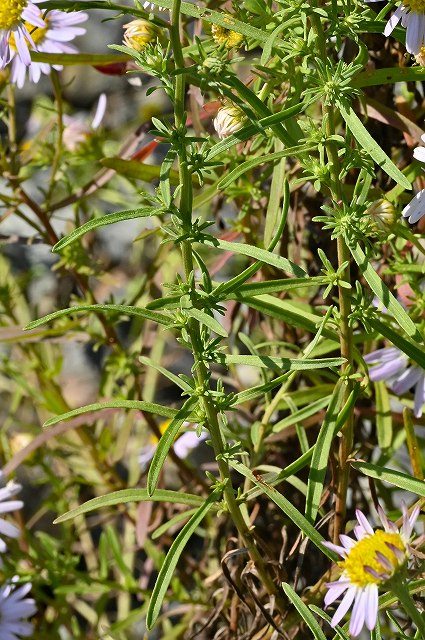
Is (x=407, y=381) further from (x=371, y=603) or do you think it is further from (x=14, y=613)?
(x=14, y=613)

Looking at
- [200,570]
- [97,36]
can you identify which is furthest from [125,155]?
[97,36]

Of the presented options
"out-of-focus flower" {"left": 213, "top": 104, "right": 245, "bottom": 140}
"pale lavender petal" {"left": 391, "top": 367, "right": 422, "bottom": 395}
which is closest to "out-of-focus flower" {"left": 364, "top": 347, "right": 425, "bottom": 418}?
"pale lavender petal" {"left": 391, "top": 367, "right": 422, "bottom": 395}

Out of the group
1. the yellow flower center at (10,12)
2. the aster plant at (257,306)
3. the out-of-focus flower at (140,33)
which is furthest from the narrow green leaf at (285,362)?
the yellow flower center at (10,12)

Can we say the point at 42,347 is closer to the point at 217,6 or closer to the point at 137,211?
the point at 217,6

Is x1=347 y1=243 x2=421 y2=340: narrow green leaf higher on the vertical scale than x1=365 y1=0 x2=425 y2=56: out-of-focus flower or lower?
lower

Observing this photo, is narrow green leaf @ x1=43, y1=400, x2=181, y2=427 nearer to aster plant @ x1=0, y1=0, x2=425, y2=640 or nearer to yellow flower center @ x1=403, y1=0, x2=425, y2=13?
aster plant @ x1=0, y1=0, x2=425, y2=640

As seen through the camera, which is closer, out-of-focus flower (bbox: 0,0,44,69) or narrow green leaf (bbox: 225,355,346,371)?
narrow green leaf (bbox: 225,355,346,371)
